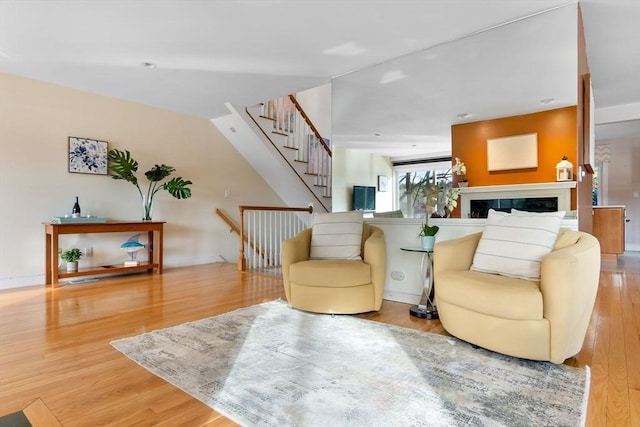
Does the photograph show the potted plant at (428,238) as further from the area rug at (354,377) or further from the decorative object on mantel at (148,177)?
the decorative object on mantel at (148,177)

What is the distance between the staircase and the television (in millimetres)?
1836

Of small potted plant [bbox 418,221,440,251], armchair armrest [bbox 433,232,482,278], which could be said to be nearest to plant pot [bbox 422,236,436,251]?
small potted plant [bbox 418,221,440,251]

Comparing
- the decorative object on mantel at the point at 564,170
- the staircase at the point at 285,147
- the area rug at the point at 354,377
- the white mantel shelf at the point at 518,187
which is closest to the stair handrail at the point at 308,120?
the staircase at the point at 285,147

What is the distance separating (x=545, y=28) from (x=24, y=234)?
5737 millimetres

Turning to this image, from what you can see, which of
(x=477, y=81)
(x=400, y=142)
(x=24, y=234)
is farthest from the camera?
(x=24, y=234)

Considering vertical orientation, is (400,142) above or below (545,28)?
below

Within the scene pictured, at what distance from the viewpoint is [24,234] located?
4.09 m

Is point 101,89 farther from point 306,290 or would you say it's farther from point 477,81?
point 477,81

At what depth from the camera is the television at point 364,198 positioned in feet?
13.0

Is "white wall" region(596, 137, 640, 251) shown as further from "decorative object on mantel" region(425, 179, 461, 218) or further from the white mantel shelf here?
"decorative object on mantel" region(425, 179, 461, 218)

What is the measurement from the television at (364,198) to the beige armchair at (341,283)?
1035 millimetres

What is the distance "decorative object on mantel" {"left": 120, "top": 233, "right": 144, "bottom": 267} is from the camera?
4.65m

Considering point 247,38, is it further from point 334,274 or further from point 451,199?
point 451,199

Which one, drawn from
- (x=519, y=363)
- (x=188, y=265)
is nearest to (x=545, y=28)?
(x=519, y=363)
